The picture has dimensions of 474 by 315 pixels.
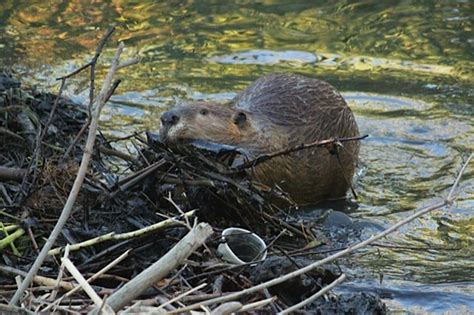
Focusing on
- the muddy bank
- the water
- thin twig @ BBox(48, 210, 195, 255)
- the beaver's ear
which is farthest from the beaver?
thin twig @ BBox(48, 210, 195, 255)

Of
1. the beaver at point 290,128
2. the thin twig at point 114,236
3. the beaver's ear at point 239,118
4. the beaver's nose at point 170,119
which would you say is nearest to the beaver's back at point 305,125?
the beaver at point 290,128

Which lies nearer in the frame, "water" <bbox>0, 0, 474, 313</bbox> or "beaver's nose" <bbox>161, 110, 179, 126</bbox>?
"beaver's nose" <bbox>161, 110, 179, 126</bbox>

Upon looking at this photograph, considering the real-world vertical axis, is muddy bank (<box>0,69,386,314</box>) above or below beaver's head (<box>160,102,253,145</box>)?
above

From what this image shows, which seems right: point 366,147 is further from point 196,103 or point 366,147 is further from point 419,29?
point 419,29

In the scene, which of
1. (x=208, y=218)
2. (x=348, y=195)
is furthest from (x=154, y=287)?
(x=348, y=195)

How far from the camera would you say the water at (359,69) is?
616 cm

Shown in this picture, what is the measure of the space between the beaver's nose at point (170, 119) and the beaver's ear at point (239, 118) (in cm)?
56

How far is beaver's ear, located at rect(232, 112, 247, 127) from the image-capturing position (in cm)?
624

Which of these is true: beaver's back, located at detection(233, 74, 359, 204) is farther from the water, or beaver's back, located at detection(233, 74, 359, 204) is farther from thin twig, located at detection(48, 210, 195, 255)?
thin twig, located at detection(48, 210, 195, 255)

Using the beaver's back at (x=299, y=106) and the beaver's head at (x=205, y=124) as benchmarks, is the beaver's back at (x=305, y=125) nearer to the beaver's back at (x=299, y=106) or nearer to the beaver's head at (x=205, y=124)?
the beaver's back at (x=299, y=106)

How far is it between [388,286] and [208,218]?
101 cm

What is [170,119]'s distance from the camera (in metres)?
5.69

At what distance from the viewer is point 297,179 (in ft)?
21.8

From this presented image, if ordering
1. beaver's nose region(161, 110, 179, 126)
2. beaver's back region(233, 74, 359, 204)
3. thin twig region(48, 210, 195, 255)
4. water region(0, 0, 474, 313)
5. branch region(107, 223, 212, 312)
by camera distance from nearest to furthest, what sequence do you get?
1. branch region(107, 223, 212, 312)
2. thin twig region(48, 210, 195, 255)
3. beaver's nose region(161, 110, 179, 126)
4. water region(0, 0, 474, 313)
5. beaver's back region(233, 74, 359, 204)
